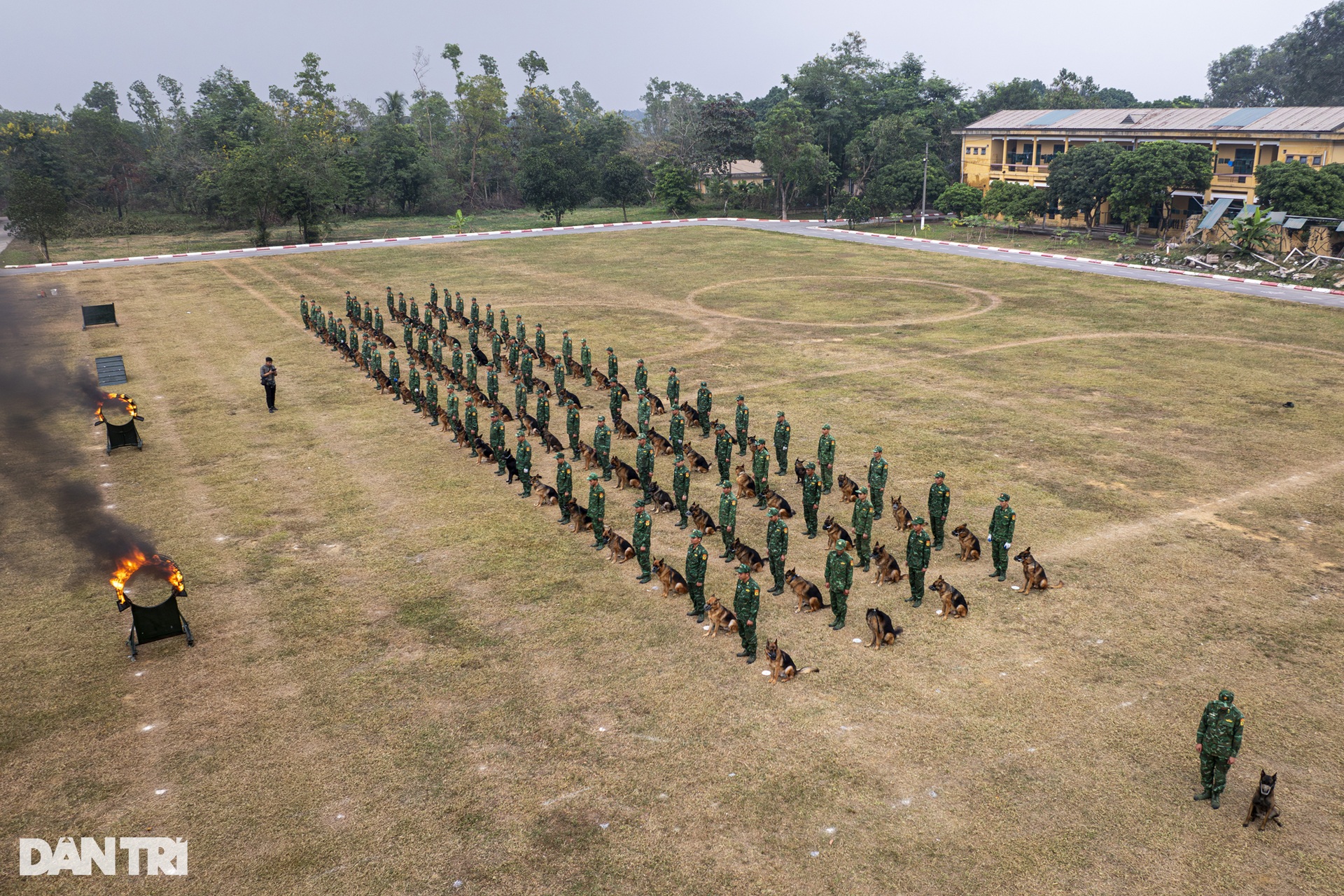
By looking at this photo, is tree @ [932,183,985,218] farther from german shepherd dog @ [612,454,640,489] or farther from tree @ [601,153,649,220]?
german shepherd dog @ [612,454,640,489]

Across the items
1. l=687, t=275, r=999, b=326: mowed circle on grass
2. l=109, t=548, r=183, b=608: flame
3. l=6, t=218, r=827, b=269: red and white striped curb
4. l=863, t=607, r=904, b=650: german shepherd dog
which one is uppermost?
l=6, t=218, r=827, b=269: red and white striped curb

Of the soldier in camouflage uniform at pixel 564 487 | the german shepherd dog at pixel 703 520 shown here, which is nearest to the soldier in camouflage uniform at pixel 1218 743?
the german shepherd dog at pixel 703 520

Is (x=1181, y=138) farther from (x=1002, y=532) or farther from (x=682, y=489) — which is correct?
(x=682, y=489)

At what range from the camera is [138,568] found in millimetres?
15445

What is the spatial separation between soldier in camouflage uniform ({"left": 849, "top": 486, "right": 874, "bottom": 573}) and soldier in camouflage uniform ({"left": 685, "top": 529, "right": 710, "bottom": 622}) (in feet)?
10.5

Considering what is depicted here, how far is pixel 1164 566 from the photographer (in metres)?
16.4

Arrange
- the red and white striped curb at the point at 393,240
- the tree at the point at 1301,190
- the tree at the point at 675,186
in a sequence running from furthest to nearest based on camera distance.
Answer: the tree at the point at 675,186, the red and white striped curb at the point at 393,240, the tree at the point at 1301,190

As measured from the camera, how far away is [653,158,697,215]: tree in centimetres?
8062

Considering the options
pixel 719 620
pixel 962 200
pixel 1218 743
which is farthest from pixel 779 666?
pixel 962 200

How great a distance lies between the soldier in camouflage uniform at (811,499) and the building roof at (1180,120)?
5234 centimetres

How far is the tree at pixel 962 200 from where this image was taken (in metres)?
66.8

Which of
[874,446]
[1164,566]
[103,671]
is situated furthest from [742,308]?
[103,671]

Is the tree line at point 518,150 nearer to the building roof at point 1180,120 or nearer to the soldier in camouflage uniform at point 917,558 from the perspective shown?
the building roof at point 1180,120

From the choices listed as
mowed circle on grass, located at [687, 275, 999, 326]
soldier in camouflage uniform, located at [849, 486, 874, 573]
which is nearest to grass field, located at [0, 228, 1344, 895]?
soldier in camouflage uniform, located at [849, 486, 874, 573]
